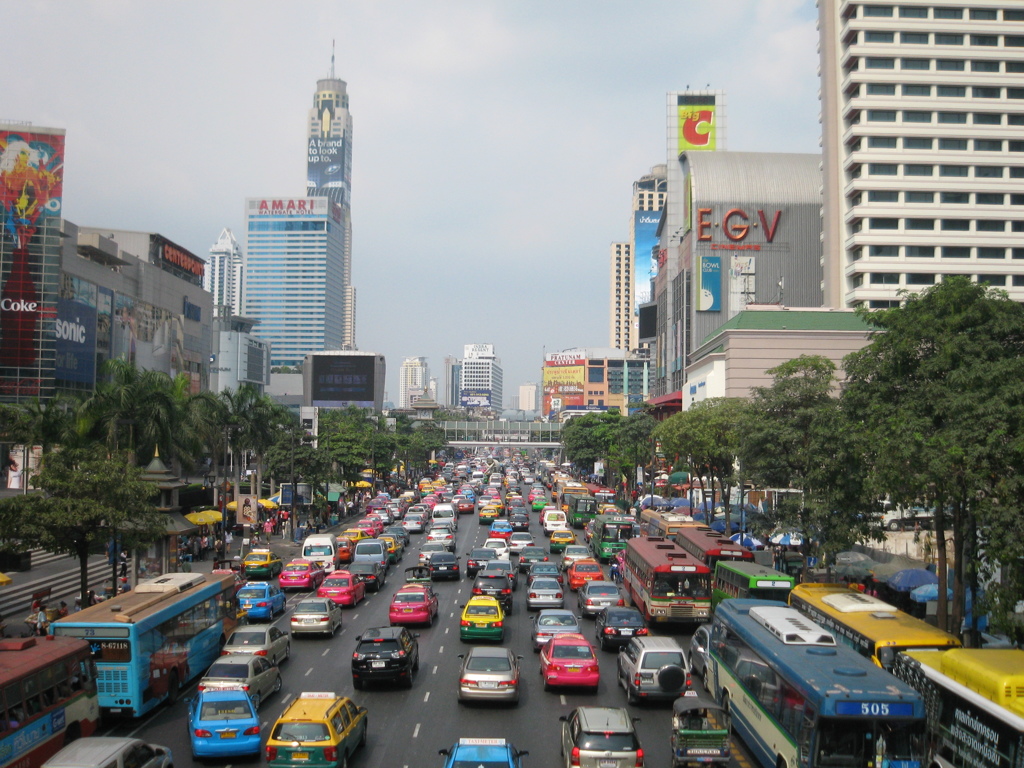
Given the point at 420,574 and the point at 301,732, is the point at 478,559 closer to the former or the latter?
the point at 420,574

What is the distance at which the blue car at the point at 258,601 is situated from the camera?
29.9m

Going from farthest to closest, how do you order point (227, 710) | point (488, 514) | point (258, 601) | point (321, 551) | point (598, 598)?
1. point (488, 514)
2. point (321, 551)
3. point (598, 598)
4. point (258, 601)
5. point (227, 710)

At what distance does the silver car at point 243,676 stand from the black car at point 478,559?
20.8 metres

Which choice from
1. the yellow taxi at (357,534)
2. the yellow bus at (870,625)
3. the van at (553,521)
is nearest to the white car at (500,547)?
the yellow taxi at (357,534)

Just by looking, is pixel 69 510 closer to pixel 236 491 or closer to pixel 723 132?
pixel 236 491

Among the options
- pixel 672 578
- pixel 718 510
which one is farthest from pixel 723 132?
pixel 672 578

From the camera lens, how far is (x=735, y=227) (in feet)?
340

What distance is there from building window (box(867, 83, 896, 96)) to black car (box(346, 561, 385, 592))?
58151 millimetres

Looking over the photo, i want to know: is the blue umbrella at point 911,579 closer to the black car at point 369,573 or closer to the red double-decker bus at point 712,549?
the red double-decker bus at point 712,549

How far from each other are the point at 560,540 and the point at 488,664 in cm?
2964

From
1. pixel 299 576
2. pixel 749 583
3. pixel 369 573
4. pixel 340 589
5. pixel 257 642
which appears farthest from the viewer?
pixel 369 573

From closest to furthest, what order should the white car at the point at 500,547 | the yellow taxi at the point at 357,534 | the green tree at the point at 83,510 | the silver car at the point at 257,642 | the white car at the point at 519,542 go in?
the silver car at the point at 257,642
the green tree at the point at 83,510
the white car at the point at 500,547
the white car at the point at 519,542
the yellow taxi at the point at 357,534

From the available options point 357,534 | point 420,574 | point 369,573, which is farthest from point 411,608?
point 357,534

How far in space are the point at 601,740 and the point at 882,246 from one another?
2618 inches
